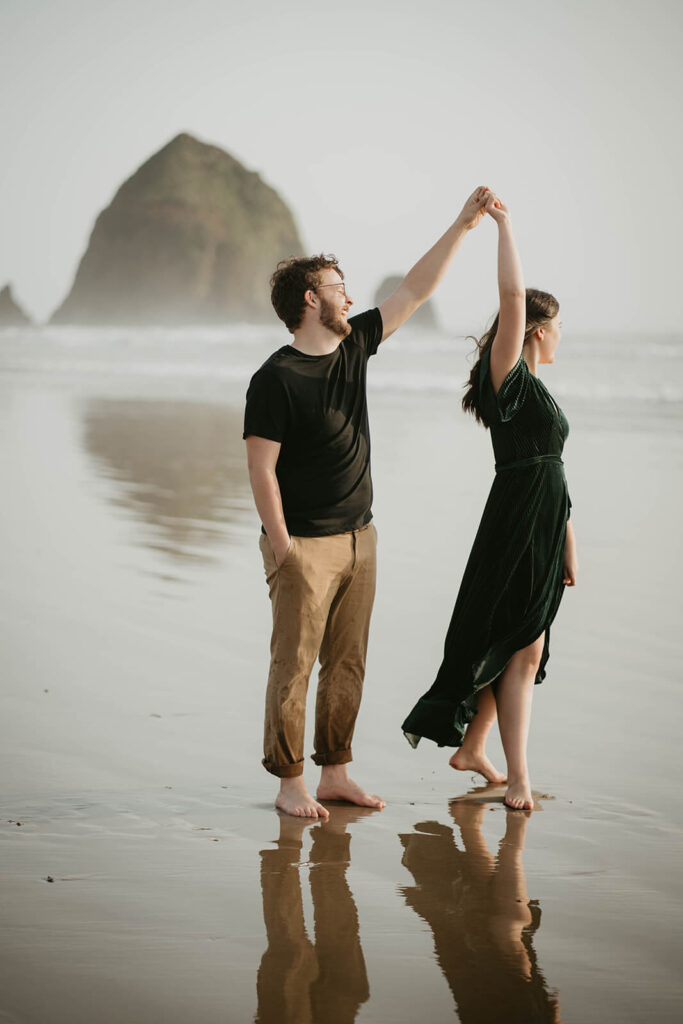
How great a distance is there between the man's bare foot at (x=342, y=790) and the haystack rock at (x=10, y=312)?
85.6 ft

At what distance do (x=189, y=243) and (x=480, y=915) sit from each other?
5737 centimetres

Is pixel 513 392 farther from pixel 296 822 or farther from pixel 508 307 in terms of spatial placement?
pixel 296 822

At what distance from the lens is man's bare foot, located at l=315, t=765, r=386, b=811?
278 cm

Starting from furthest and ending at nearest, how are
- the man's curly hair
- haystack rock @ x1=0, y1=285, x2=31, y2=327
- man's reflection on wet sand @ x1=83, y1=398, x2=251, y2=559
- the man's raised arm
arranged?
haystack rock @ x1=0, y1=285, x2=31, y2=327 → man's reflection on wet sand @ x1=83, y1=398, x2=251, y2=559 → the man's raised arm → the man's curly hair

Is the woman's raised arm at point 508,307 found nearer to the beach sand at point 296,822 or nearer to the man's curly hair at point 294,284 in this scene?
the man's curly hair at point 294,284

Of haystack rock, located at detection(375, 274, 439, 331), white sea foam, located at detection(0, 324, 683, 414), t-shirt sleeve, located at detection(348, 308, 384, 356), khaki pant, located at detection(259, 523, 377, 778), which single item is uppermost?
haystack rock, located at detection(375, 274, 439, 331)

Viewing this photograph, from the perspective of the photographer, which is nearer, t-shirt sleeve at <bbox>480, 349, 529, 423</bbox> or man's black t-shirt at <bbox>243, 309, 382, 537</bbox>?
man's black t-shirt at <bbox>243, 309, 382, 537</bbox>

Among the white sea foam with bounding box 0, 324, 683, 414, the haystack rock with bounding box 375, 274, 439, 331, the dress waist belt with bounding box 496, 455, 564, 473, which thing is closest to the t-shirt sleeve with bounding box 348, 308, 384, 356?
the dress waist belt with bounding box 496, 455, 564, 473

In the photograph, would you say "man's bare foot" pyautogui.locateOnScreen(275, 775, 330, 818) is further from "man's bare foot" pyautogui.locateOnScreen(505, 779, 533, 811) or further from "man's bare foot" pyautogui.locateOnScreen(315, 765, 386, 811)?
"man's bare foot" pyautogui.locateOnScreen(505, 779, 533, 811)

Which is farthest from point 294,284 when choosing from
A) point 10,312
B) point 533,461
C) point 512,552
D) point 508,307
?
point 10,312

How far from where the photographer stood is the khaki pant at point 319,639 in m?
2.77

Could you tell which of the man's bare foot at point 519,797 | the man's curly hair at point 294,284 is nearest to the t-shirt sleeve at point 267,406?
the man's curly hair at point 294,284

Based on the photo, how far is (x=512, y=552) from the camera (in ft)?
9.45

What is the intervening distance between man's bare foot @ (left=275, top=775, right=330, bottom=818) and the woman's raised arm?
1.17 metres
